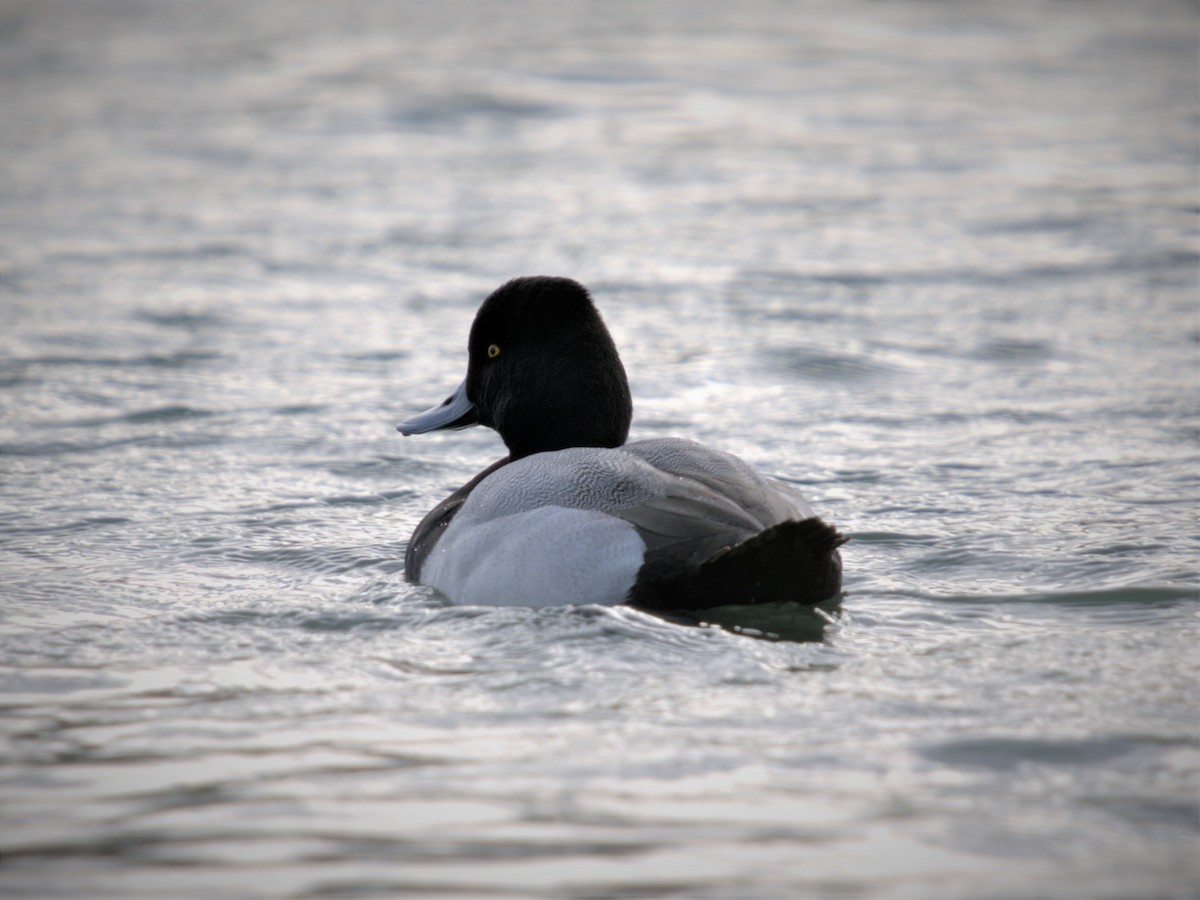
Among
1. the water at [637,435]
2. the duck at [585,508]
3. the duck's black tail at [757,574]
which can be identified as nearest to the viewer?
the water at [637,435]

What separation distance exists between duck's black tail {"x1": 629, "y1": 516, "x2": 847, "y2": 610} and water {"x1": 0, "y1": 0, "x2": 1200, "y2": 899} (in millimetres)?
121

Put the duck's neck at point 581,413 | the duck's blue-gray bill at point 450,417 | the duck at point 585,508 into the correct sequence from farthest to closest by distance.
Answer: the duck's blue-gray bill at point 450,417
the duck's neck at point 581,413
the duck at point 585,508

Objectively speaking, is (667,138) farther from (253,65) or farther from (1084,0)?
(1084,0)

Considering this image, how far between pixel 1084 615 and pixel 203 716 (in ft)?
9.62

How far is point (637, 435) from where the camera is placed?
8148 millimetres

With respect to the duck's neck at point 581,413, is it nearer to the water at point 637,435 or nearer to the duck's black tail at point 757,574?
the water at point 637,435

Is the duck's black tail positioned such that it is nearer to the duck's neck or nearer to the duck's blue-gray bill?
the duck's neck

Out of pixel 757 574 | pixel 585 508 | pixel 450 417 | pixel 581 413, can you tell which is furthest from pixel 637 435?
pixel 757 574

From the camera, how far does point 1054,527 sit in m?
6.45

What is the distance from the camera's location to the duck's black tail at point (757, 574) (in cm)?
473

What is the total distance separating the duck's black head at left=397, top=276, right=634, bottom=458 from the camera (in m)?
5.79

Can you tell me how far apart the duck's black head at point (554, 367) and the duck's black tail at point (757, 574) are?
102 cm

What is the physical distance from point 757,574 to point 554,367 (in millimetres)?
1390

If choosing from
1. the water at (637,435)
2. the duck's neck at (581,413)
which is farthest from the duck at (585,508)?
the water at (637,435)
